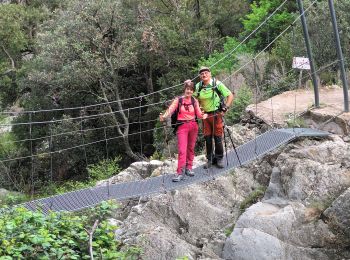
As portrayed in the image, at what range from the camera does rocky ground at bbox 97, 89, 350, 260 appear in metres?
5.24

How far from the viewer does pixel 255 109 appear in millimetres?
8750

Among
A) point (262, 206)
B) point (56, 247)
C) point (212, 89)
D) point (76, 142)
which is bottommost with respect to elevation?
point (76, 142)

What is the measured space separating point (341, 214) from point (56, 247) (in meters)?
Answer: 2.73

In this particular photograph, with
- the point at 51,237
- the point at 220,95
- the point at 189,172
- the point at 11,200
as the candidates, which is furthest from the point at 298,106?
the point at 51,237

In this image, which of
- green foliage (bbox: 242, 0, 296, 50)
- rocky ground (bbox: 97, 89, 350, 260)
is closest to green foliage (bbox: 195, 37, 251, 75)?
green foliage (bbox: 242, 0, 296, 50)

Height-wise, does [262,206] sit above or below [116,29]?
below

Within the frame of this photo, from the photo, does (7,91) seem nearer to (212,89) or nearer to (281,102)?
(281,102)

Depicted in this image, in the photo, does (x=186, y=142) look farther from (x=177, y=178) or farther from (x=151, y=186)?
(x=151, y=186)

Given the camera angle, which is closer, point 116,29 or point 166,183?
point 166,183

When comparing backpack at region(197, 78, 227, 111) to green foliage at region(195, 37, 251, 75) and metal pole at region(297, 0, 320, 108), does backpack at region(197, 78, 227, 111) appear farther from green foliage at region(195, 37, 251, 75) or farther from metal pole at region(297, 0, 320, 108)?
green foliage at region(195, 37, 251, 75)

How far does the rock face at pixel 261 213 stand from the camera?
5234 millimetres

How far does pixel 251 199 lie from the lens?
618 centimetres

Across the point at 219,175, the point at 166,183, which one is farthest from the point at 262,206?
the point at 166,183

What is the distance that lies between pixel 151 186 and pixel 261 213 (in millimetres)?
1169
